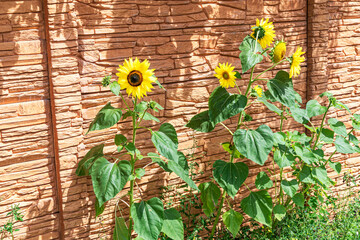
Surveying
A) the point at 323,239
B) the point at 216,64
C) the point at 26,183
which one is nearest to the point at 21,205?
the point at 26,183

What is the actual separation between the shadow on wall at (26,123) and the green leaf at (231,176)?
48.9 inches

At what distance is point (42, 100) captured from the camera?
306cm

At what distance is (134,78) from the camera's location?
9.23 feet

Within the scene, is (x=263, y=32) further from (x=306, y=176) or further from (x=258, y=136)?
(x=306, y=176)

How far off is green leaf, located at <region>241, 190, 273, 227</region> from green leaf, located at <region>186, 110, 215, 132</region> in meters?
0.69

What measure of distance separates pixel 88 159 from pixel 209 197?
1.05 meters

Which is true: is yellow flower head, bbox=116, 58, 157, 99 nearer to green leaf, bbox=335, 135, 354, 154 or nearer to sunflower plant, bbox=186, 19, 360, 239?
sunflower plant, bbox=186, 19, 360, 239

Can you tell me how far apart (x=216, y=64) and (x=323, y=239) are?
1828 mm

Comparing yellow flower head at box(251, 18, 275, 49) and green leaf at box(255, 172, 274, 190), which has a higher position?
yellow flower head at box(251, 18, 275, 49)

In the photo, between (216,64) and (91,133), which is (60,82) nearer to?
(91,133)

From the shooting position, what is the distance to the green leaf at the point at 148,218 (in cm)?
278

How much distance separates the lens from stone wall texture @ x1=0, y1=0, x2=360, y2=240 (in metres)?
2.96

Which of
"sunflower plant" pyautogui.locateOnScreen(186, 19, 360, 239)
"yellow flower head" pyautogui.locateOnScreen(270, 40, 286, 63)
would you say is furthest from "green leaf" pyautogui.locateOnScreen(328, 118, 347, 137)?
"yellow flower head" pyautogui.locateOnScreen(270, 40, 286, 63)

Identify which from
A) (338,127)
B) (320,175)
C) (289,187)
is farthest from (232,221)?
(338,127)
